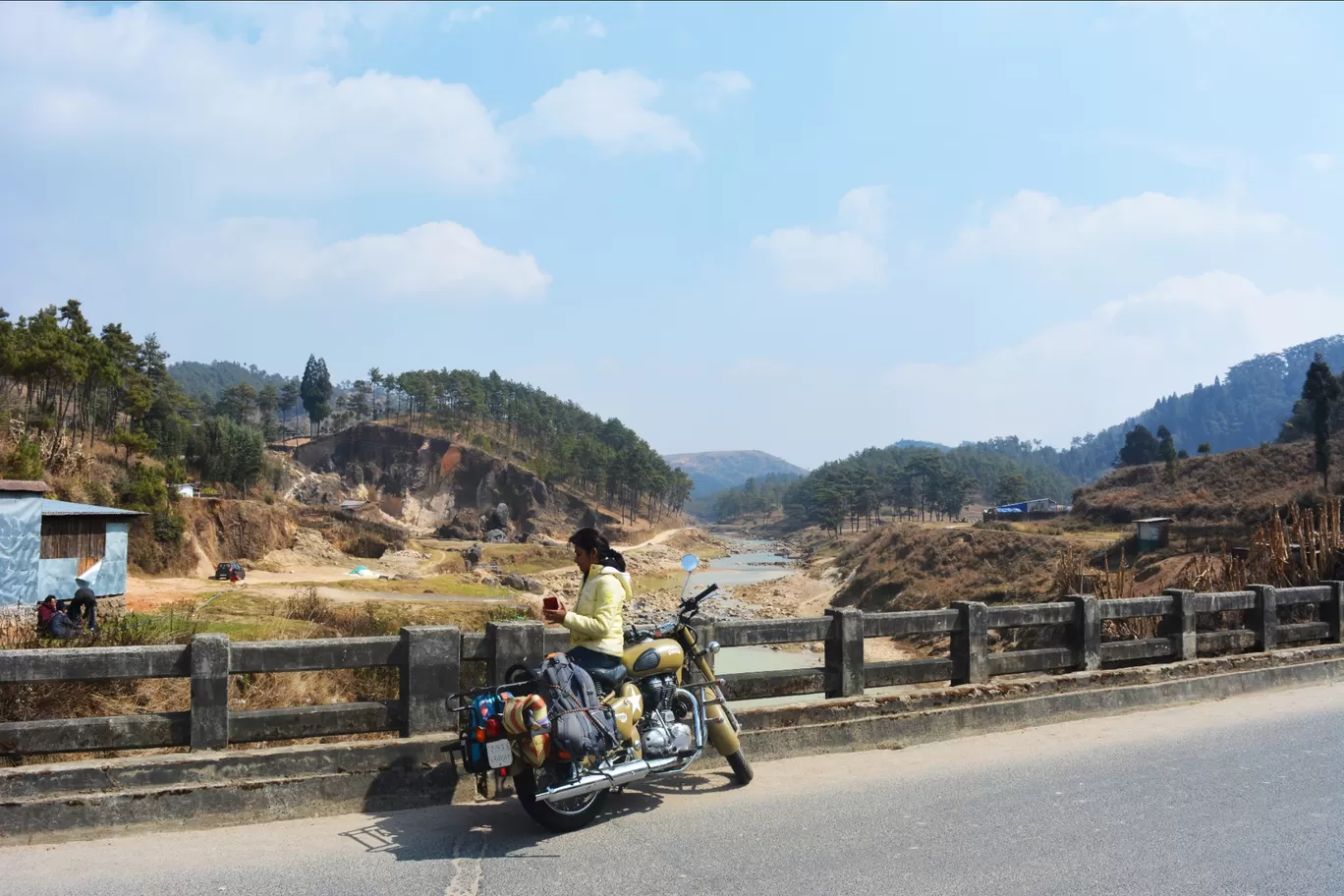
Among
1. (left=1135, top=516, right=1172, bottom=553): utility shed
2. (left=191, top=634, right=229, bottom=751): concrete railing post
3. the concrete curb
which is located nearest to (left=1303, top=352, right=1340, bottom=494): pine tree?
(left=1135, top=516, right=1172, bottom=553): utility shed

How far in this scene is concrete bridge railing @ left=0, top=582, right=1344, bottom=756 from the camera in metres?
6.41

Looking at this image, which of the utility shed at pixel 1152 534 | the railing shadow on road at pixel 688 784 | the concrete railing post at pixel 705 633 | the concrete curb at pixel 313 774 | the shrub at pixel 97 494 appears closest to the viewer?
the concrete curb at pixel 313 774

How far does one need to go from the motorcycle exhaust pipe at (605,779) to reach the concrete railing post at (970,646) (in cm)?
422

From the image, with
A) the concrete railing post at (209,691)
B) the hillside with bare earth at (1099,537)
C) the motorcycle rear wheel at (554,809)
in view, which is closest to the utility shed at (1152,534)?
the hillside with bare earth at (1099,537)

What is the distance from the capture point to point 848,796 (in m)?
7.19

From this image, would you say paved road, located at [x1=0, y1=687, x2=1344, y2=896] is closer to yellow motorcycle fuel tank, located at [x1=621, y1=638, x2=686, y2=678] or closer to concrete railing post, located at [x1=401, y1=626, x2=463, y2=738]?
concrete railing post, located at [x1=401, y1=626, x2=463, y2=738]

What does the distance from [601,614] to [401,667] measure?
5.86 ft

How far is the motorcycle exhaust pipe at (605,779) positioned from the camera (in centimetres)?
600

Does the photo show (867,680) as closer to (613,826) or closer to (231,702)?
(613,826)

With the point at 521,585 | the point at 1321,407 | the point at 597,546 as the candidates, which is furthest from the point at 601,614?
the point at 1321,407

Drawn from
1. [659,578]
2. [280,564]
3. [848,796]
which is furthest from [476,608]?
[659,578]

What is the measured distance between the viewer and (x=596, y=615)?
656cm

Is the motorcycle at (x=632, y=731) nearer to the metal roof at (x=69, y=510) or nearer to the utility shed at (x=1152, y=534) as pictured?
the metal roof at (x=69, y=510)

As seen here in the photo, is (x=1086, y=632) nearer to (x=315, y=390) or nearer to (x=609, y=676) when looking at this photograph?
(x=609, y=676)
